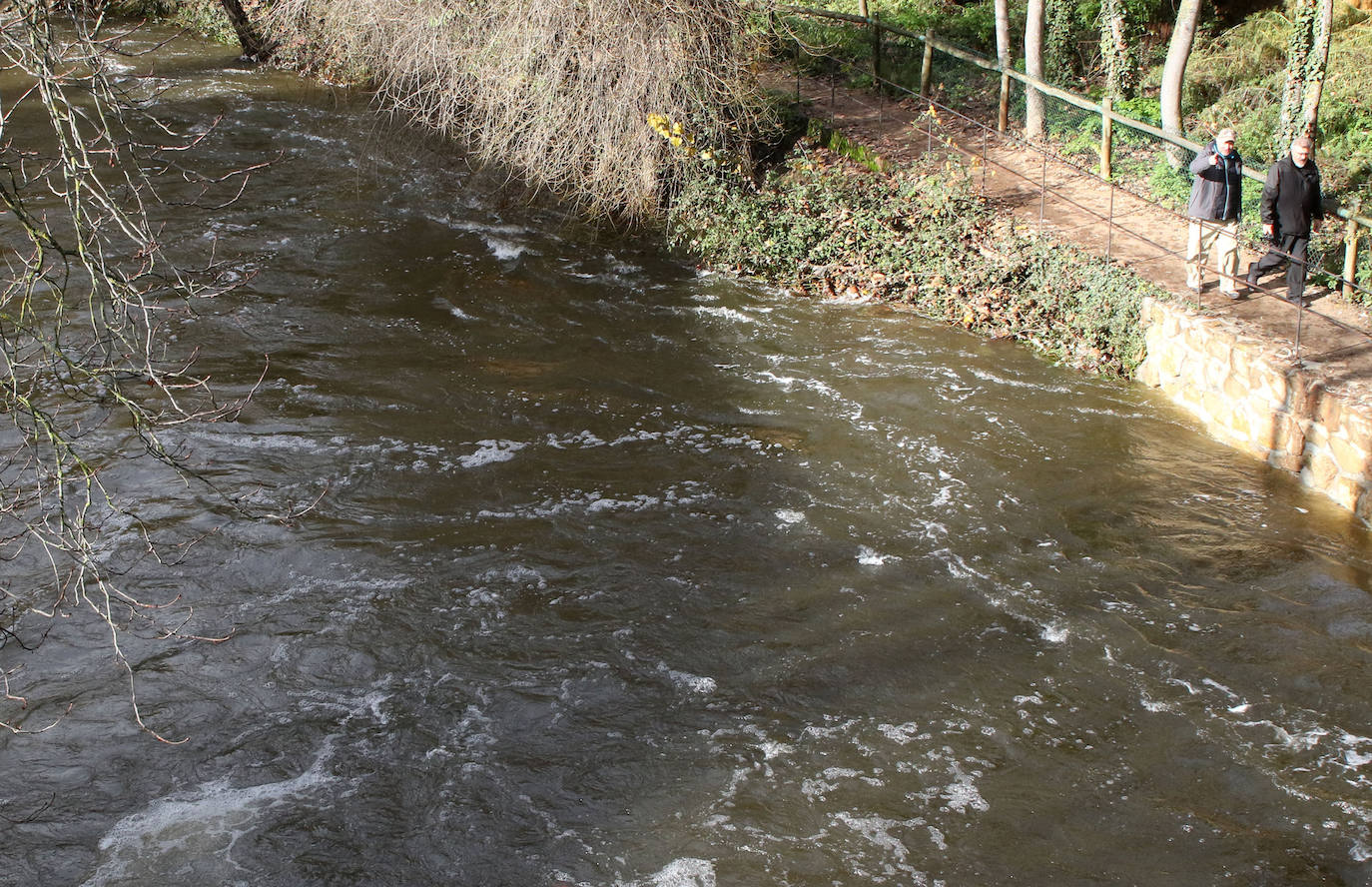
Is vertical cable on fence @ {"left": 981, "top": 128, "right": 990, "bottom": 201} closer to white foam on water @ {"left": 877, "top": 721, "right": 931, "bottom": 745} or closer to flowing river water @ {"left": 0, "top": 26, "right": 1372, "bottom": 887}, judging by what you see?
→ flowing river water @ {"left": 0, "top": 26, "right": 1372, "bottom": 887}

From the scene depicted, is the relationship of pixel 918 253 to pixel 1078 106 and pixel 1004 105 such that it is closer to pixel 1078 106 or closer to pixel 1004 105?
pixel 1078 106

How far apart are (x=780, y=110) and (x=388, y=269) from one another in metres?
6.97

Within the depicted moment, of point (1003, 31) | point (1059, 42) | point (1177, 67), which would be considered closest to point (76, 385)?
point (1177, 67)

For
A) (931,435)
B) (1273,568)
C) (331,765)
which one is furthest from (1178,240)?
(331,765)

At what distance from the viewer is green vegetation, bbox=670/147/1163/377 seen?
43.0 feet

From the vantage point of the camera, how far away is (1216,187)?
1212 centimetres

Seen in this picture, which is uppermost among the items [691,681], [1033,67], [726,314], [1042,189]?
[1033,67]

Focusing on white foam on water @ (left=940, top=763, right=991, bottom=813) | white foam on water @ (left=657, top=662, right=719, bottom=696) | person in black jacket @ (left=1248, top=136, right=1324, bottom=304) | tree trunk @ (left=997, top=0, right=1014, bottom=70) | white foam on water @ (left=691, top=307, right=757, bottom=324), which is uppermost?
tree trunk @ (left=997, top=0, right=1014, bottom=70)

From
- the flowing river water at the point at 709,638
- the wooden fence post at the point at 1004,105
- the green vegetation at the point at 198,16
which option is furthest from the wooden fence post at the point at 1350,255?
the green vegetation at the point at 198,16

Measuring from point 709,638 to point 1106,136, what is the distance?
998 cm

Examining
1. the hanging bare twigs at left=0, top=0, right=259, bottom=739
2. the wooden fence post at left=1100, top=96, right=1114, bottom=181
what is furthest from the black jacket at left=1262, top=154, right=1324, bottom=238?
the hanging bare twigs at left=0, top=0, right=259, bottom=739

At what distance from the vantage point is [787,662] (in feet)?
28.3

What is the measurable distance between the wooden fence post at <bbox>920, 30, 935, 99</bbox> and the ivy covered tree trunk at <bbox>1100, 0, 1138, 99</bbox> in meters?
2.68

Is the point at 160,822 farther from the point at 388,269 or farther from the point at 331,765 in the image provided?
the point at 388,269
